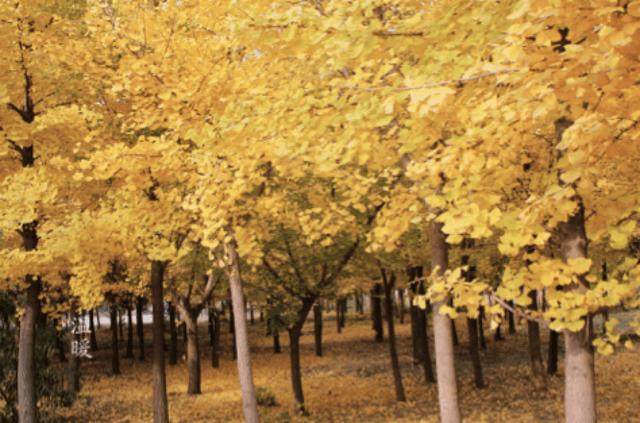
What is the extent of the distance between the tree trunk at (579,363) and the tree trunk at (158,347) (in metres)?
9.22

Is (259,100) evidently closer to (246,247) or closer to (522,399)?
(246,247)

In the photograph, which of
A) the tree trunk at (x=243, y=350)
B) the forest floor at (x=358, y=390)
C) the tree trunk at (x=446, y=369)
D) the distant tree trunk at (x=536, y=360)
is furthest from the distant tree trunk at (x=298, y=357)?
the tree trunk at (x=446, y=369)

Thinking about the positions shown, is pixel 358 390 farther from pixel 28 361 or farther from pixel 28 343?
pixel 28 343

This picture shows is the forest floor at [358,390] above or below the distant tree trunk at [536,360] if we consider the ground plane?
below

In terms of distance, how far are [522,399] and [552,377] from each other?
4.03 metres

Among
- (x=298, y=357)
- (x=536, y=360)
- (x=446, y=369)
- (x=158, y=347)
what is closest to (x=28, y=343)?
(x=158, y=347)

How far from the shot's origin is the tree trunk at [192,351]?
20.1 metres

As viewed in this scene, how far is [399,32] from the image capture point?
4.93 m

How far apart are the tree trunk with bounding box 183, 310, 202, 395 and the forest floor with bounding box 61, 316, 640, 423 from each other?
1.30 feet

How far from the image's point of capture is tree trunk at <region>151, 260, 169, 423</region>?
1269 cm

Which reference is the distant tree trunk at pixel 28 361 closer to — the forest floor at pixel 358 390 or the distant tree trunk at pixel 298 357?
the forest floor at pixel 358 390

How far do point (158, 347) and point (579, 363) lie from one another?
977cm

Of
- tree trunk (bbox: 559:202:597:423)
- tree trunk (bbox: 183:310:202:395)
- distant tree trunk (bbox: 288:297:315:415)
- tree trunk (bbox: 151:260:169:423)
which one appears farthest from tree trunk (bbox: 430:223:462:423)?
tree trunk (bbox: 183:310:202:395)

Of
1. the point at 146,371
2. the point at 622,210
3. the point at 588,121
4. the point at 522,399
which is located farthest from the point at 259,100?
the point at 146,371
